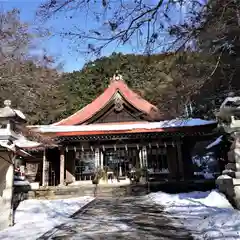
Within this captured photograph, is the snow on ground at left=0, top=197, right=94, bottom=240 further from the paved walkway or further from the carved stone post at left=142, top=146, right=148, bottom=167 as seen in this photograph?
the carved stone post at left=142, top=146, right=148, bottom=167

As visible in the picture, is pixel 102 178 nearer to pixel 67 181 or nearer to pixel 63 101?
pixel 67 181

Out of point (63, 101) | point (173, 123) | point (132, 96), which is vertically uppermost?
point (63, 101)

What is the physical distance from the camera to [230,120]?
25.0ft

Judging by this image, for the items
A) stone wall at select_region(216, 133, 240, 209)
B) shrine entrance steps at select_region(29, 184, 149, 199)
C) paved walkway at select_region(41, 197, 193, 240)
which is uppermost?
stone wall at select_region(216, 133, 240, 209)

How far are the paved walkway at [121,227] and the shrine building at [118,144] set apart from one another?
7.54 meters

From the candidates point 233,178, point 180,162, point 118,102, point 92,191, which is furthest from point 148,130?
point 233,178

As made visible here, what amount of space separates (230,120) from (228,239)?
402 cm

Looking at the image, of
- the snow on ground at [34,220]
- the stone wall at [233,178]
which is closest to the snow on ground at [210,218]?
the stone wall at [233,178]

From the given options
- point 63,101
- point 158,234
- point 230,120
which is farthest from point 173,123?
point 63,101

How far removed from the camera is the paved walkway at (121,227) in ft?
16.8

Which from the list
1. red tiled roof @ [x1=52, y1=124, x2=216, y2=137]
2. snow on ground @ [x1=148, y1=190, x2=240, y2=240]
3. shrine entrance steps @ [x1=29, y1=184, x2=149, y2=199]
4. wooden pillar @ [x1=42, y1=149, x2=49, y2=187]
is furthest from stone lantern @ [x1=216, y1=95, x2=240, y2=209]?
wooden pillar @ [x1=42, y1=149, x2=49, y2=187]

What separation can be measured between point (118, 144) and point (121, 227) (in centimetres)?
1026

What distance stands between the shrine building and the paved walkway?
7538 millimetres

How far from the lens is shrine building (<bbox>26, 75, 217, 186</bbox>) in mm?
14930
